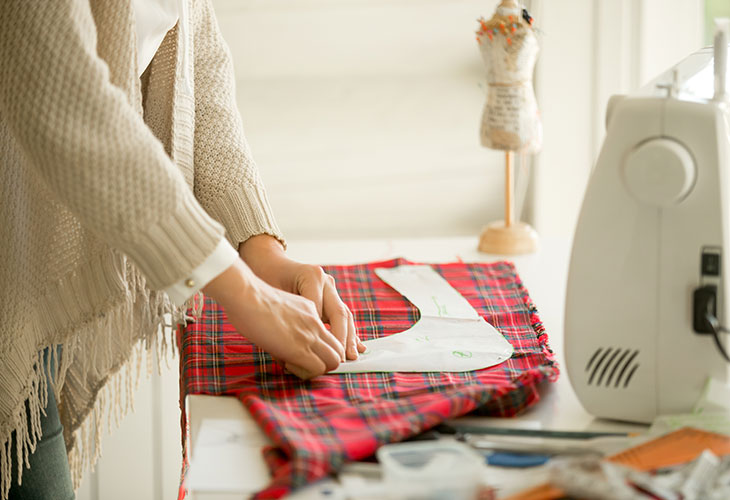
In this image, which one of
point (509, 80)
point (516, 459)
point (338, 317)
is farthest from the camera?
point (509, 80)

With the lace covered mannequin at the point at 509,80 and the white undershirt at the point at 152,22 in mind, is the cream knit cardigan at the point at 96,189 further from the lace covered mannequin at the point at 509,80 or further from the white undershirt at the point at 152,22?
the lace covered mannequin at the point at 509,80

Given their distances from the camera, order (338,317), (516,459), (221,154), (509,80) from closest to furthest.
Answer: (516,459) < (338,317) < (221,154) < (509,80)

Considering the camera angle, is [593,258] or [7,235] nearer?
[593,258]

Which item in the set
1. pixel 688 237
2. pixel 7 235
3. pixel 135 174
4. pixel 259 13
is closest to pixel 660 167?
pixel 688 237

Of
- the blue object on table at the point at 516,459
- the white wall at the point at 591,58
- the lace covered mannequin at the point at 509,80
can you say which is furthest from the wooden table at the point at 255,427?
the white wall at the point at 591,58

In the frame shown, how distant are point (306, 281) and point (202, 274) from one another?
0.19m

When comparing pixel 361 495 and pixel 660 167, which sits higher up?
pixel 660 167

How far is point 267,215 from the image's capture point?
1.05 metres

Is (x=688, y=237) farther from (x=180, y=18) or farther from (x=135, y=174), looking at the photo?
(x=180, y=18)

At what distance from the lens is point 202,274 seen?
0.79 m

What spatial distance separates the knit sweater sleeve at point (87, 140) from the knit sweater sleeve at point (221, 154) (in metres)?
0.26

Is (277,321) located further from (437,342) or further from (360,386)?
(437,342)

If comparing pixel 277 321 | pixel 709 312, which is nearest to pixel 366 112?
pixel 277 321

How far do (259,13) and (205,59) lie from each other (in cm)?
72
